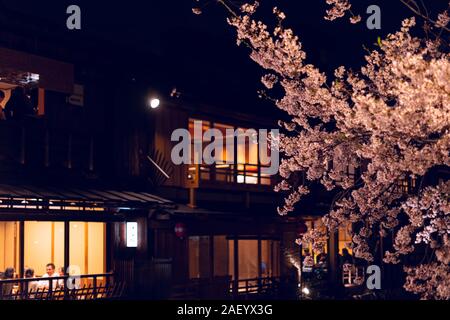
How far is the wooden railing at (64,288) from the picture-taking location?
17.8m

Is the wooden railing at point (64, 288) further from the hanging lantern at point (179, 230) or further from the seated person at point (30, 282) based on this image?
the hanging lantern at point (179, 230)

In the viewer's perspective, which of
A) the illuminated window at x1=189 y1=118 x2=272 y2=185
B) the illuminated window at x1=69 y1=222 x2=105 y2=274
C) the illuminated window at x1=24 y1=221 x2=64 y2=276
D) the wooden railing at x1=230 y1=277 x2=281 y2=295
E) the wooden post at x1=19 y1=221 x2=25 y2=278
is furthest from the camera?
the illuminated window at x1=189 y1=118 x2=272 y2=185

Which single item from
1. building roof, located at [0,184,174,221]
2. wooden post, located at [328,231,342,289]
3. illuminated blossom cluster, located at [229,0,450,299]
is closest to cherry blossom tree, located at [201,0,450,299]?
illuminated blossom cluster, located at [229,0,450,299]

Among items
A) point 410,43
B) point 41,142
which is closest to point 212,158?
point 41,142

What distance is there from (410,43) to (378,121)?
7.71ft

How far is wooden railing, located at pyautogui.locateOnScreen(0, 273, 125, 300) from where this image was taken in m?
17.8

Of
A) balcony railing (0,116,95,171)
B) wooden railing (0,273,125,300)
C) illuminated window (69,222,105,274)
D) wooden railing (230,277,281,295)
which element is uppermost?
balcony railing (0,116,95,171)

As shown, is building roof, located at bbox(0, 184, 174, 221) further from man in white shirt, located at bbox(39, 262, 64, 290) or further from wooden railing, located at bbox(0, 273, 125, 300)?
wooden railing, located at bbox(0, 273, 125, 300)

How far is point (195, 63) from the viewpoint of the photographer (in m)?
25.7

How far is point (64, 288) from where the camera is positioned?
19.0 m

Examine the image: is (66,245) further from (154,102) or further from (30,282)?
(154,102)

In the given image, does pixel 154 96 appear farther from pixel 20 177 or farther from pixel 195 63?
pixel 20 177

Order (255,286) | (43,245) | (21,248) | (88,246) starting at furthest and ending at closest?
1. (255,286)
2. (88,246)
3. (43,245)
4. (21,248)

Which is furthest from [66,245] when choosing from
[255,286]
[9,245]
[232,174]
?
[232,174]
